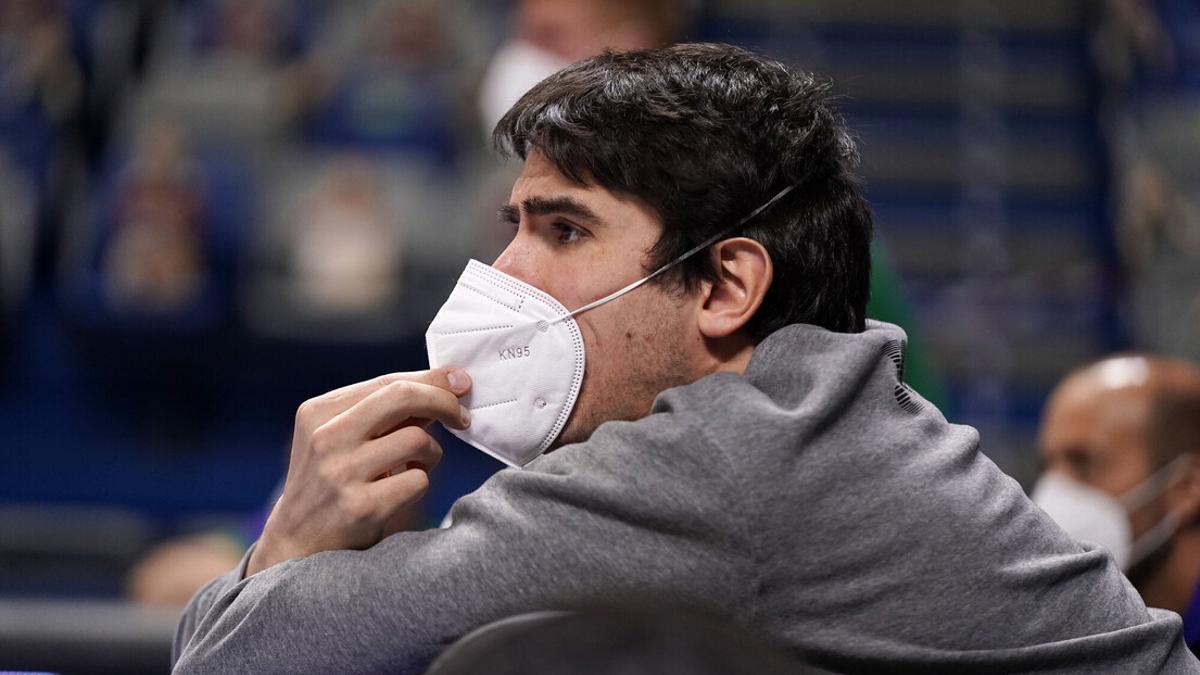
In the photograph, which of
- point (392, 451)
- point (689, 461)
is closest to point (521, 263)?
point (392, 451)

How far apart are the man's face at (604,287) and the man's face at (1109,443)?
1.74 metres

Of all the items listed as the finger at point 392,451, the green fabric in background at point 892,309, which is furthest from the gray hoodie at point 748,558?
the green fabric in background at point 892,309

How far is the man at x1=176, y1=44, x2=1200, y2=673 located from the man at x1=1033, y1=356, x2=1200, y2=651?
1.56 metres

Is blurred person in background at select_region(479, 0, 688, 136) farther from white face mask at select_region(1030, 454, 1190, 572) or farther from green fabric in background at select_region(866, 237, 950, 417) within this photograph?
white face mask at select_region(1030, 454, 1190, 572)

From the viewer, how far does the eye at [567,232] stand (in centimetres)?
159

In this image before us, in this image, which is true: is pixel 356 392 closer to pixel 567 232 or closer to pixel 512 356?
pixel 512 356

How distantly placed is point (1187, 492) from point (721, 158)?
1.89m

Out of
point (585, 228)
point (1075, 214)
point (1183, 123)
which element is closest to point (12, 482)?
point (585, 228)

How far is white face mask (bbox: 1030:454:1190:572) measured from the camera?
2939 mm

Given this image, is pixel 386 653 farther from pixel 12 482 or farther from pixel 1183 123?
pixel 1183 123

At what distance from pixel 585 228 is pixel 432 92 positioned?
537 centimetres

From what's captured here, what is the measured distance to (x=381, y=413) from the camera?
1.45 m

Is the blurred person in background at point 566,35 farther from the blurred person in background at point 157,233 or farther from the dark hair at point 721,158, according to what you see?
the blurred person in background at point 157,233

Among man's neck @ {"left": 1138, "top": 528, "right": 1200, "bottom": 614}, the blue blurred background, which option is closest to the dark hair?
man's neck @ {"left": 1138, "top": 528, "right": 1200, "bottom": 614}
